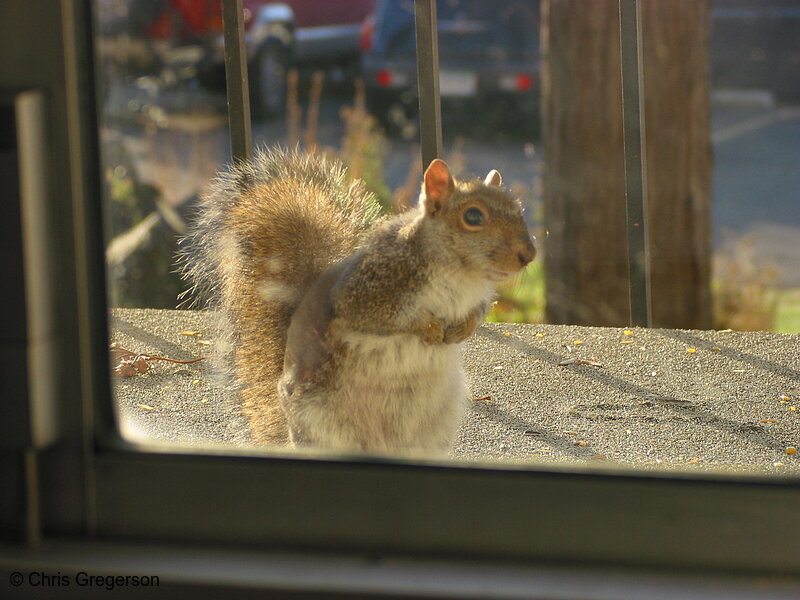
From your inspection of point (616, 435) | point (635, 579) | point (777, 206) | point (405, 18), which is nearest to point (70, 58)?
point (635, 579)

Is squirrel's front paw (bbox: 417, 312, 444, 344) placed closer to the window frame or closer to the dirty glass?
the dirty glass

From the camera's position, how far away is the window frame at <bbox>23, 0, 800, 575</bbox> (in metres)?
0.90

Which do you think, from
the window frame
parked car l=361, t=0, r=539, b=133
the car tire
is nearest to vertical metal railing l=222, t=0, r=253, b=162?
the window frame

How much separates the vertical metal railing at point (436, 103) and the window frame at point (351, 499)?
93 centimetres

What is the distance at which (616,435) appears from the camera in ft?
4.89

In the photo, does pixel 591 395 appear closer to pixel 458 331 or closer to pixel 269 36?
pixel 458 331

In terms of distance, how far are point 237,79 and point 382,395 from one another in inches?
30.5

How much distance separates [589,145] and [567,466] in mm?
2520

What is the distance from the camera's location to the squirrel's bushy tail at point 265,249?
158 cm

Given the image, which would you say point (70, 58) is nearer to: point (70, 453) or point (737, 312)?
point (70, 453)

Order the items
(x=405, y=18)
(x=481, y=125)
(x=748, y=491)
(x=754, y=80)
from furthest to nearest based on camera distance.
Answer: (x=481, y=125)
(x=405, y=18)
(x=754, y=80)
(x=748, y=491)

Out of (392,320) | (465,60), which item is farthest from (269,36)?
(392,320)

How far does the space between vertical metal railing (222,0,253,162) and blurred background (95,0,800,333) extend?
28cm
